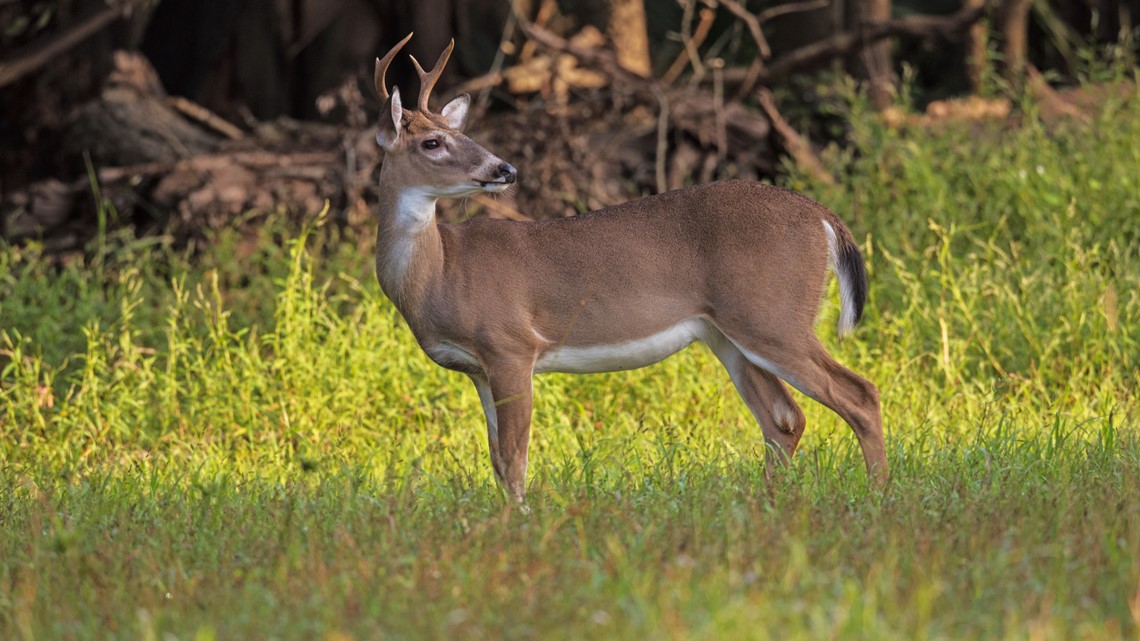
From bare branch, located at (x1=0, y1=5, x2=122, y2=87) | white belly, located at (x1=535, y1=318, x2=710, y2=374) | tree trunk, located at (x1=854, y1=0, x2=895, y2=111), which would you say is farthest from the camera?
tree trunk, located at (x1=854, y1=0, x2=895, y2=111)

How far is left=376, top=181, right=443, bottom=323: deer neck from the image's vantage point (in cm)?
557

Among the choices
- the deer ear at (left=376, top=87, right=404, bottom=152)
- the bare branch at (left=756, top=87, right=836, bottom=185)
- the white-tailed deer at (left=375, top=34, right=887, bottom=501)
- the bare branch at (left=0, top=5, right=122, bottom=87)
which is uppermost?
the deer ear at (left=376, top=87, right=404, bottom=152)

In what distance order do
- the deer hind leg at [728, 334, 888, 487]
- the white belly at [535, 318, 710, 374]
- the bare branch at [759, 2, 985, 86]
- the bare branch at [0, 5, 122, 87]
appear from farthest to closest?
the bare branch at [0, 5, 122, 87]
the bare branch at [759, 2, 985, 86]
the white belly at [535, 318, 710, 374]
the deer hind leg at [728, 334, 888, 487]

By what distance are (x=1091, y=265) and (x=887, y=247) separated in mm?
985

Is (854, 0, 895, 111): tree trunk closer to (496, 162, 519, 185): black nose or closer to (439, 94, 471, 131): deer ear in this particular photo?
(439, 94, 471, 131): deer ear

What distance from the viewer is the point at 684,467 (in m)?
5.40

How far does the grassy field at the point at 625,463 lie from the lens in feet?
11.8

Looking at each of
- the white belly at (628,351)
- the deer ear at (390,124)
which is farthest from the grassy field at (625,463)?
the deer ear at (390,124)

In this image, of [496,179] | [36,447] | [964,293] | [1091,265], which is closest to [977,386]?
[964,293]

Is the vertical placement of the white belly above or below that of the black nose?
below

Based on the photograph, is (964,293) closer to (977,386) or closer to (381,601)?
(977,386)

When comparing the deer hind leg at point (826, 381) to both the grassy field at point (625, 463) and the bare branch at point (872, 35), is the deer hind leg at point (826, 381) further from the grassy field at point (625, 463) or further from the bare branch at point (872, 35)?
the bare branch at point (872, 35)

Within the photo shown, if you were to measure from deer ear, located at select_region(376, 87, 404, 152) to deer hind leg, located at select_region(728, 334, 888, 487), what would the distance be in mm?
1332

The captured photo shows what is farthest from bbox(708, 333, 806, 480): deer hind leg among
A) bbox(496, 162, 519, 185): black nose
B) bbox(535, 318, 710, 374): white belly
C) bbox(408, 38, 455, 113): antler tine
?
bbox(408, 38, 455, 113): antler tine
